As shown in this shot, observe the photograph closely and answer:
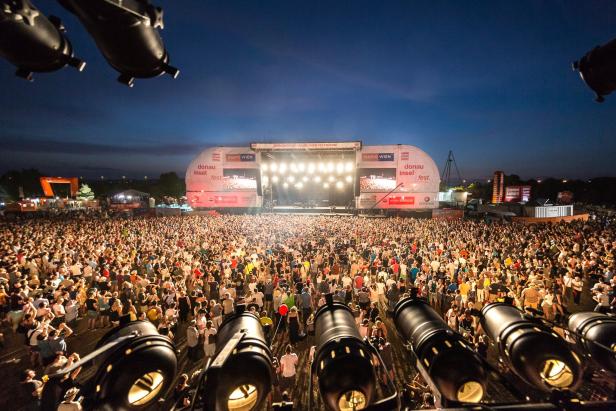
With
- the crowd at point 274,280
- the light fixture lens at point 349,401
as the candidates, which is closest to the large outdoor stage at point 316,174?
the crowd at point 274,280

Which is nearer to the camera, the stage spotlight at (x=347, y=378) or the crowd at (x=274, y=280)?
the stage spotlight at (x=347, y=378)

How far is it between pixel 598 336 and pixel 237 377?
125 inches

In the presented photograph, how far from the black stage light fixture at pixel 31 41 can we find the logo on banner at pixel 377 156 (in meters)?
32.1

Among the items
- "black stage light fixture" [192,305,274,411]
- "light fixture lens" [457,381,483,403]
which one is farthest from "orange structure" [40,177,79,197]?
"light fixture lens" [457,381,483,403]

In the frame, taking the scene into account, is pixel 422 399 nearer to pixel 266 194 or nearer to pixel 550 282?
pixel 550 282

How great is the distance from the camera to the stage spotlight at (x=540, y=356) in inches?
88.7

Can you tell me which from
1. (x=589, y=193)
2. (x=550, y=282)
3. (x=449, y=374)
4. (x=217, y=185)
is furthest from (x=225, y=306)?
(x=589, y=193)

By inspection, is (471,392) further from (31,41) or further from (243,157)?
(243,157)

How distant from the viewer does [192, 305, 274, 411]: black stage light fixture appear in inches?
73.3

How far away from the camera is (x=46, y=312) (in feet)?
23.3

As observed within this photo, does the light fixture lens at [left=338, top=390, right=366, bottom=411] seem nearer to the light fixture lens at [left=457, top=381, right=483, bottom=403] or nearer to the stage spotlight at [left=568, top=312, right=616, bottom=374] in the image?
the light fixture lens at [left=457, top=381, right=483, bottom=403]

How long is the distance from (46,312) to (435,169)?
33435mm

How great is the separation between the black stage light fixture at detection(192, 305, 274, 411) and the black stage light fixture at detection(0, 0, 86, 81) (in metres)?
2.27

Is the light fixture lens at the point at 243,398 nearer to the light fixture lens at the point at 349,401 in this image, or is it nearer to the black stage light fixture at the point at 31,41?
the light fixture lens at the point at 349,401
